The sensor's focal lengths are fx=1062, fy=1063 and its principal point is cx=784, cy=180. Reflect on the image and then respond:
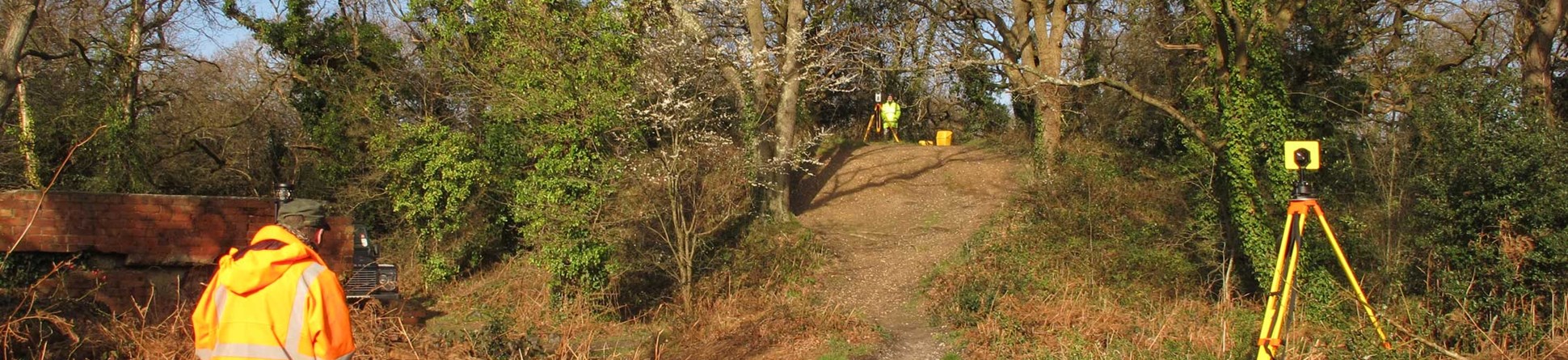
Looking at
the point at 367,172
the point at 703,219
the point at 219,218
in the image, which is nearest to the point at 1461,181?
the point at 703,219

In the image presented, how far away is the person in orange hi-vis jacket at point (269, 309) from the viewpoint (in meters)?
3.80

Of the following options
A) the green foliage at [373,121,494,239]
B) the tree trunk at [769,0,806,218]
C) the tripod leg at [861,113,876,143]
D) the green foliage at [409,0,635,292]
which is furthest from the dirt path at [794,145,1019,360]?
the green foliage at [373,121,494,239]

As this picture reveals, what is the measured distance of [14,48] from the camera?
8.92 meters

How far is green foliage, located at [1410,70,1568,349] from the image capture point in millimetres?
Result: 9195

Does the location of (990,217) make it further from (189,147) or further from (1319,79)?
(189,147)

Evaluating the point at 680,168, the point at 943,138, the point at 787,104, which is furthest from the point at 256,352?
the point at 943,138

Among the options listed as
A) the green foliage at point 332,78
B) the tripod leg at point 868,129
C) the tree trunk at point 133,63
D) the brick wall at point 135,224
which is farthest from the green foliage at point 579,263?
the tripod leg at point 868,129

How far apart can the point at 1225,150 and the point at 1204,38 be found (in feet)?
4.41

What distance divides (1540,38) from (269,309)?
15.0m

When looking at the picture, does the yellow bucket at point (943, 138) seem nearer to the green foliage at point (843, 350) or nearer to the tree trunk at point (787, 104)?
the tree trunk at point (787, 104)

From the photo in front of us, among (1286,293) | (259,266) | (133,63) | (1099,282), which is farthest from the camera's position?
(133,63)

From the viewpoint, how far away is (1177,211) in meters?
14.7

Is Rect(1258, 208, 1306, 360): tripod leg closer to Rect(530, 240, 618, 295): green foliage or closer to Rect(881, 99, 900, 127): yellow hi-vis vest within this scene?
Rect(530, 240, 618, 295): green foliage

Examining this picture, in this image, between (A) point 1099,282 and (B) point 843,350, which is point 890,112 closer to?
(A) point 1099,282
